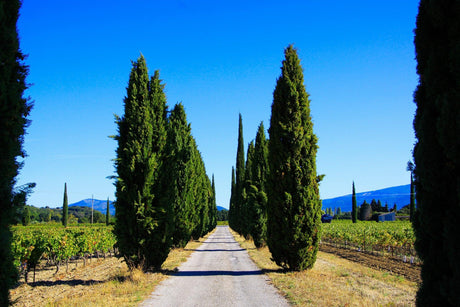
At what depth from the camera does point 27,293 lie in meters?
11.2

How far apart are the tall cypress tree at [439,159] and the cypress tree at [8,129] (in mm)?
5687

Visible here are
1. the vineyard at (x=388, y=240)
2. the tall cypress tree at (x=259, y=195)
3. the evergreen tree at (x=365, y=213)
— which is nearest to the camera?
the vineyard at (x=388, y=240)

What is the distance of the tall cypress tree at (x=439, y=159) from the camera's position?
393cm

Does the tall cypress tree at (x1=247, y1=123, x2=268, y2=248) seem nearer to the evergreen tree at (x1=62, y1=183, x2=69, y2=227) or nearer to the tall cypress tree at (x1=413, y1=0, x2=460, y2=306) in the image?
the tall cypress tree at (x1=413, y1=0, x2=460, y2=306)

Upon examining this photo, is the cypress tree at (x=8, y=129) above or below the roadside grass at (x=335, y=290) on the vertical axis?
above

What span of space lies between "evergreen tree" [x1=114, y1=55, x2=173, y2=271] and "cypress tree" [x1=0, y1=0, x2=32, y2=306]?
5.96m

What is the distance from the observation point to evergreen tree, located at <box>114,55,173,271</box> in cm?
1098

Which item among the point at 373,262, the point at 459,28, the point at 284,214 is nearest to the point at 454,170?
the point at 459,28

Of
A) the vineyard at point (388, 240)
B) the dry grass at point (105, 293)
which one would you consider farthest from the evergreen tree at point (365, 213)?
the dry grass at point (105, 293)

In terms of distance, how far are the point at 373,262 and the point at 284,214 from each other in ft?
33.5

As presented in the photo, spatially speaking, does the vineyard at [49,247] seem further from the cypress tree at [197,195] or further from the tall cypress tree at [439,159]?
the tall cypress tree at [439,159]

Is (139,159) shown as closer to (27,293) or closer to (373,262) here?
(27,293)

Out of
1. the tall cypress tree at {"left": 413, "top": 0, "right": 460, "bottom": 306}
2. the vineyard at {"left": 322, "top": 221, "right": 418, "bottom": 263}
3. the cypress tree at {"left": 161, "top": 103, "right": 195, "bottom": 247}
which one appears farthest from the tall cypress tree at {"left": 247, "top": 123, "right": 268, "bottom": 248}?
the tall cypress tree at {"left": 413, "top": 0, "right": 460, "bottom": 306}

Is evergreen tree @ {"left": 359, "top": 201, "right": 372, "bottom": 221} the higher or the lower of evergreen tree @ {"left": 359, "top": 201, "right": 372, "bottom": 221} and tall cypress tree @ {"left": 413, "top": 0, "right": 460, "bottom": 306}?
the lower
